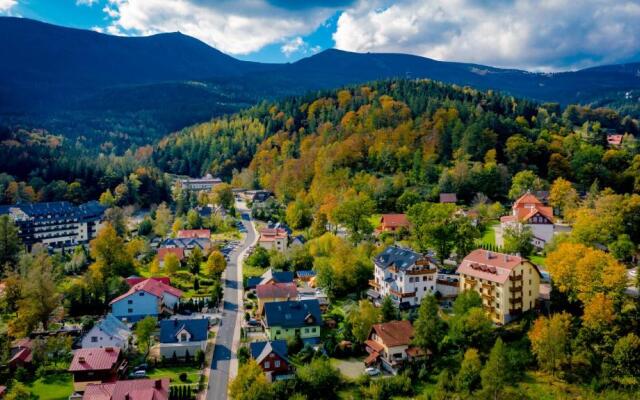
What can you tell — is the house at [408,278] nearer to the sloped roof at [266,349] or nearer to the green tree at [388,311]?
the green tree at [388,311]

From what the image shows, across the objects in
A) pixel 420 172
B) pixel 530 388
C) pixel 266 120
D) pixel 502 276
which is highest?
pixel 266 120

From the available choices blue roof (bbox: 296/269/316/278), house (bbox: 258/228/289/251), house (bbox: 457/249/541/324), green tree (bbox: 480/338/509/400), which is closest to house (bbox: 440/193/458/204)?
house (bbox: 258/228/289/251)

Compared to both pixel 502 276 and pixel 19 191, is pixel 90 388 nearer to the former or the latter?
pixel 502 276

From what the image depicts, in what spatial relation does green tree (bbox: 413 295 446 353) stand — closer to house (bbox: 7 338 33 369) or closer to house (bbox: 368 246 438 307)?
house (bbox: 368 246 438 307)

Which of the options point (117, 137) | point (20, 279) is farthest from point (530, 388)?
point (117, 137)

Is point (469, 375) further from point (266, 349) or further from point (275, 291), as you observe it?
point (275, 291)

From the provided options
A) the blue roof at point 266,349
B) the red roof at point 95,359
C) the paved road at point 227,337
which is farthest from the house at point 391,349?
the red roof at point 95,359
